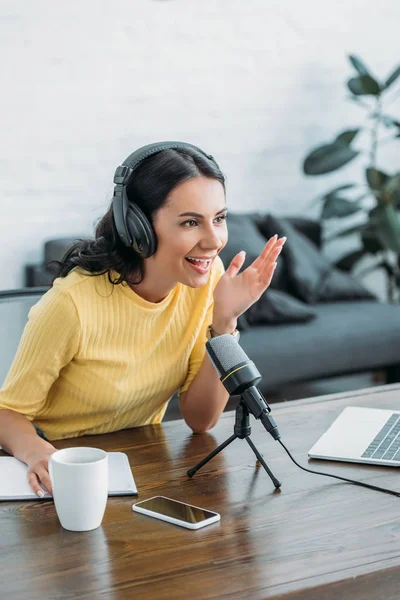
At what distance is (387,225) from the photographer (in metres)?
3.87

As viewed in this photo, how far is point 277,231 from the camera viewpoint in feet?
12.9

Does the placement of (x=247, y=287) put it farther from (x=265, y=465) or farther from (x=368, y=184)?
(x=368, y=184)

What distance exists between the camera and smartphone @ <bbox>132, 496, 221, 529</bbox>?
1.11 m

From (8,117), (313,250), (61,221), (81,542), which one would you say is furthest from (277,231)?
(81,542)

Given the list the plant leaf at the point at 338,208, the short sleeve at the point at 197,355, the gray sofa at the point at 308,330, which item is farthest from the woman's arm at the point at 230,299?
the plant leaf at the point at 338,208

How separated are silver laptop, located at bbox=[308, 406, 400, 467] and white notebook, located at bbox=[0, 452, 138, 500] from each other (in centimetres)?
31

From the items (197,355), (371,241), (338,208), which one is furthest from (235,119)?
(197,355)

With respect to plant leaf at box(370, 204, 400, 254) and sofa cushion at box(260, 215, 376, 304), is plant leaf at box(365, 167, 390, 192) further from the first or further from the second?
sofa cushion at box(260, 215, 376, 304)

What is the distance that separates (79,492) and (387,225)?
3037 mm

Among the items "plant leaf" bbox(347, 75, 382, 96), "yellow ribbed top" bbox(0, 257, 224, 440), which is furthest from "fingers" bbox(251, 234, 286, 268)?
"plant leaf" bbox(347, 75, 382, 96)

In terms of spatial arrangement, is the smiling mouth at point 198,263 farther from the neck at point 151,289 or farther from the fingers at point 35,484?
the fingers at point 35,484

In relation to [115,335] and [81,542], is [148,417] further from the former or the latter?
[81,542]

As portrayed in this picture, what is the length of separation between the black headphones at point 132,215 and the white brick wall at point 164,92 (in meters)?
1.86

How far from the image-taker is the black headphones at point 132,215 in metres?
1.46
